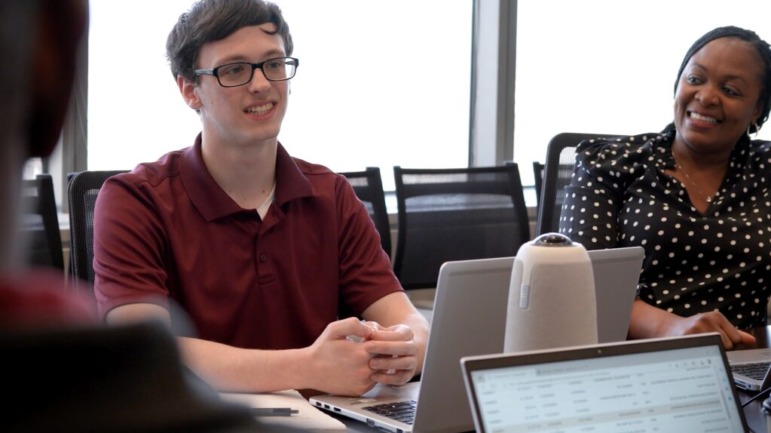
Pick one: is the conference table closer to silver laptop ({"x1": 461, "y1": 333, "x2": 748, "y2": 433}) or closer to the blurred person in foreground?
silver laptop ({"x1": 461, "y1": 333, "x2": 748, "y2": 433})

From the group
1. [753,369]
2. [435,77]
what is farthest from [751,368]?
[435,77]

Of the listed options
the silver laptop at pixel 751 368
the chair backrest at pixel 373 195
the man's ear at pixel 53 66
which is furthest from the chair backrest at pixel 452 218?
the man's ear at pixel 53 66

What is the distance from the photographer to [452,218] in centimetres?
303

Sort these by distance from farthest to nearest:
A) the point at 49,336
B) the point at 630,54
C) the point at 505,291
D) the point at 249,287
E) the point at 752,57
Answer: the point at 630,54
the point at 752,57
the point at 249,287
the point at 505,291
the point at 49,336

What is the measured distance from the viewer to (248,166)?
2.02 metres

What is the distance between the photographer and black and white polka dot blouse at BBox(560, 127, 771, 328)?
2.30 m

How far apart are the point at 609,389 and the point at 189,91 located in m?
1.26

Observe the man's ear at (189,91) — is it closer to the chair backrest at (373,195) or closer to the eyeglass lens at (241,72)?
the eyeglass lens at (241,72)

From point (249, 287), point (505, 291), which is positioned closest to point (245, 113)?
point (249, 287)

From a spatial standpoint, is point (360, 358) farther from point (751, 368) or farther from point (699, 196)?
point (699, 196)

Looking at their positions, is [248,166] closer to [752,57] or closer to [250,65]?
[250,65]

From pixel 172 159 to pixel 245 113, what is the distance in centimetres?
19

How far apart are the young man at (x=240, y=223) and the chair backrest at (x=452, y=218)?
2.78 feet

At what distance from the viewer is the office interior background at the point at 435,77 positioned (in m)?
3.66
